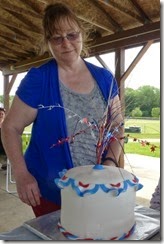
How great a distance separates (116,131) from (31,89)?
0.66ft

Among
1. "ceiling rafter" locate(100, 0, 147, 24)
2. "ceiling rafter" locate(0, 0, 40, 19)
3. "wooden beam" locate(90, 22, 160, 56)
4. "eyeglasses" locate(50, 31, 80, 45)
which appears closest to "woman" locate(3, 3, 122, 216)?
"eyeglasses" locate(50, 31, 80, 45)

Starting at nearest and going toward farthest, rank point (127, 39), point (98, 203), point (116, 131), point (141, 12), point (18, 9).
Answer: point (98, 203)
point (116, 131)
point (141, 12)
point (127, 39)
point (18, 9)

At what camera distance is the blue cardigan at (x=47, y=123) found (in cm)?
58

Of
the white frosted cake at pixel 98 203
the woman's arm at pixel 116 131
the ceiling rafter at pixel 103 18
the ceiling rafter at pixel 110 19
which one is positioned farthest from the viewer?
the ceiling rafter at pixel 110 19

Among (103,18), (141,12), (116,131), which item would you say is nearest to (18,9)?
(103,18)

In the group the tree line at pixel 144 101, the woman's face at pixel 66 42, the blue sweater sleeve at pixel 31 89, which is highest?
the woman's face at pixel 66 42

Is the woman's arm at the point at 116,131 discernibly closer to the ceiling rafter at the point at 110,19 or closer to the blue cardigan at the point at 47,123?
the blue cardigan at the point at 47,123

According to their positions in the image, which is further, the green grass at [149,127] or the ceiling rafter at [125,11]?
the ceiling rafter at [125,11]

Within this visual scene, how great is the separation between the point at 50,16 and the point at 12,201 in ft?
5.27

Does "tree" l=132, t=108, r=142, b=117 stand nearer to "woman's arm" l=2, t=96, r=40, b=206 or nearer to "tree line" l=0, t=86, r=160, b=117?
"tree line" l=0, t=86, r=160, b=117

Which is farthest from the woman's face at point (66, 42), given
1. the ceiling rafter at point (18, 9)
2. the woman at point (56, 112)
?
the ceiling rafter at point (18, 9)

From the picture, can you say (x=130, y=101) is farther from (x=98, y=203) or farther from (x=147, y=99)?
(x=98, y=203)

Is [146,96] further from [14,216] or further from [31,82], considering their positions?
[14,216]

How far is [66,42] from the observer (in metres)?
0.60
